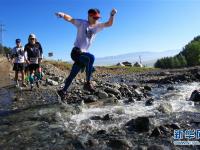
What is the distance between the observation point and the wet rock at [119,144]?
712cm

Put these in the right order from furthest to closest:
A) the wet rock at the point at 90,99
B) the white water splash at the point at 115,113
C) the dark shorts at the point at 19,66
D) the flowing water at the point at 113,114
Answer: the dark shorts at the point at 19,66
the wet rock at the point at 90,99
the white water splash at the point at 115,113
the flowing water at the point at 113,114

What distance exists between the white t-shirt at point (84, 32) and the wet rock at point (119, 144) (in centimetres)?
456

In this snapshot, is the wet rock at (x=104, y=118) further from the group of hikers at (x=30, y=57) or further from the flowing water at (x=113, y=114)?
the group of hikers at (x=30, y=57)

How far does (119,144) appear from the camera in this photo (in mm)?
7238

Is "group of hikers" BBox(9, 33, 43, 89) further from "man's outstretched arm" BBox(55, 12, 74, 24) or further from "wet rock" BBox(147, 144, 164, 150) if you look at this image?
"wet rock" BBox(147, 144, 164, 150)

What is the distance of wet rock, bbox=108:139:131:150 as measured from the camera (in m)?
7.12

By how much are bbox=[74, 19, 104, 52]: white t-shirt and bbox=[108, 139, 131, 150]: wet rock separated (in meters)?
4.56

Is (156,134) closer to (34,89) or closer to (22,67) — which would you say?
(34,89)

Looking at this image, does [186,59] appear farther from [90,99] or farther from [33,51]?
[90,99]

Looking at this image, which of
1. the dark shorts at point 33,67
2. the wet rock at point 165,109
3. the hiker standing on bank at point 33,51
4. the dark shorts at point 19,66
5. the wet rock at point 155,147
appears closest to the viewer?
the wet rock at point 155,147

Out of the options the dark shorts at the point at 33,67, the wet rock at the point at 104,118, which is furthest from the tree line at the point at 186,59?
the wet rock at the point at 104,118

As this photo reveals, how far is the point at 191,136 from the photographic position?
763 cm

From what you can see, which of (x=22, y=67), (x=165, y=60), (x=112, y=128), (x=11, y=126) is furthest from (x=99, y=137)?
(x=165, y=60)

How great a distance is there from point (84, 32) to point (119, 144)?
4863 mm
